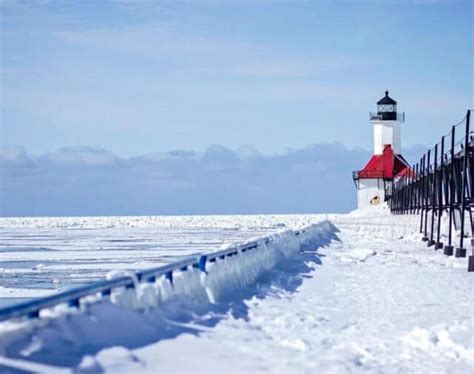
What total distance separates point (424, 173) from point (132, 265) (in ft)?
68.2

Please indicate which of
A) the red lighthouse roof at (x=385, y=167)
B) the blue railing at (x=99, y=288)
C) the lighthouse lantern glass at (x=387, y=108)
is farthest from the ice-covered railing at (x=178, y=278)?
the lighthouse lantern glass at (x=387, y=108)

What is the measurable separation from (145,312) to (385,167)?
68958 millimetres

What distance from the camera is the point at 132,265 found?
27203 mm

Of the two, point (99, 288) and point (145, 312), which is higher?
point (99, 288)

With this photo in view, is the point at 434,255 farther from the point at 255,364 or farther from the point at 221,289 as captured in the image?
the point at 255,364

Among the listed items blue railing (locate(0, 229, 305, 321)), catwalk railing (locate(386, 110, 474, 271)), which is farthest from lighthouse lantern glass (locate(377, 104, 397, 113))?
blue railing (locate(0, 229, 305, 321))

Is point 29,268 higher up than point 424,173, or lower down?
lower down

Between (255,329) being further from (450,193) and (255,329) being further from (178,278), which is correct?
(450,193)

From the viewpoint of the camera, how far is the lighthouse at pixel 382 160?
77312mm

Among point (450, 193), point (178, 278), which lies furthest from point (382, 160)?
point (178, 278)

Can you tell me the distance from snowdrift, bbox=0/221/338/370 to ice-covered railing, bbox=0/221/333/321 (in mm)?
20

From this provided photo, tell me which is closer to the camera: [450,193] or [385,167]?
[450,193]

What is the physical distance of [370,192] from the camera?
A: 7819cm

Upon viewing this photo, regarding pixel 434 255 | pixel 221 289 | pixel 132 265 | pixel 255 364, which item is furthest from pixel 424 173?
pixel 255 364
